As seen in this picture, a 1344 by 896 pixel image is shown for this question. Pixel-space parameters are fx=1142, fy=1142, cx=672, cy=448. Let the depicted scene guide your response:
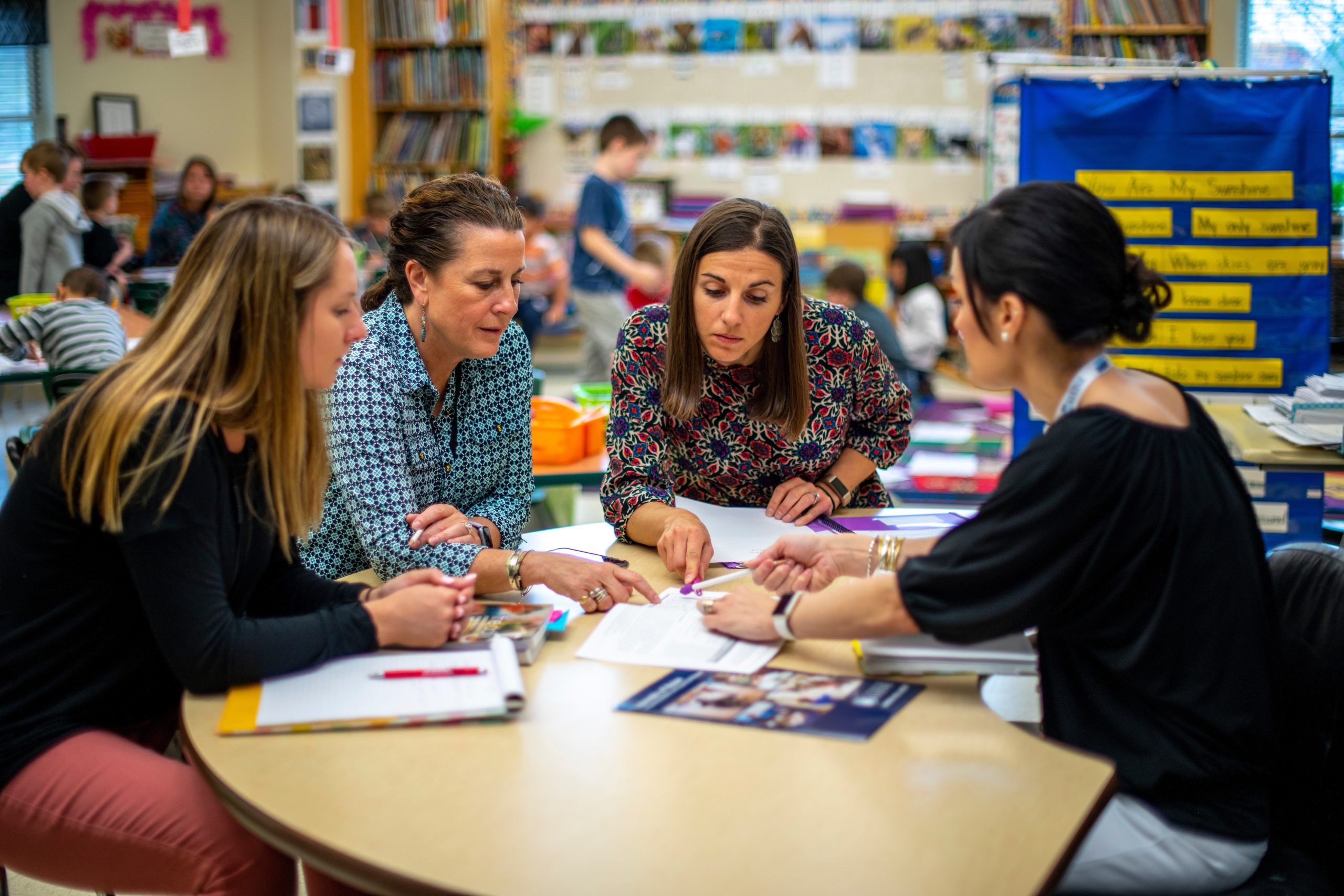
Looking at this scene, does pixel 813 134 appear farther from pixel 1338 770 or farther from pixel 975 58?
pixel 1338 770

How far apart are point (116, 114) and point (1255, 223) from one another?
729 centimetres

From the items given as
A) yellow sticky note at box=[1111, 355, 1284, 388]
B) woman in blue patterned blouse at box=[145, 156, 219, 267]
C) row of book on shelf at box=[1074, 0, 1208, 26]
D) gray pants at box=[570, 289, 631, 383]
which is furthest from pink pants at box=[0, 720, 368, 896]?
row of book on shelf at box=[1074, 0, 1208, 26]

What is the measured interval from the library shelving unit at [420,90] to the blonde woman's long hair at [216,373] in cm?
727

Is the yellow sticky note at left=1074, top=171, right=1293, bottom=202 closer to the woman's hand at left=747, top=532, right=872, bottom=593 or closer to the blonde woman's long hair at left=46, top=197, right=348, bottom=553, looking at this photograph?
the woman's hand at left=747, top=532, right=872, bottom=593

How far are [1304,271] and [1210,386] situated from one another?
1.37 feet

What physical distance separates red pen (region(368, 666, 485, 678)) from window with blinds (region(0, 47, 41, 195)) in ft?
24.5

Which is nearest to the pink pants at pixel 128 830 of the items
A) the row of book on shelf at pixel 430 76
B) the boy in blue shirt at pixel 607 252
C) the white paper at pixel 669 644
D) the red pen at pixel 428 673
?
the red pen at pixel 428 673

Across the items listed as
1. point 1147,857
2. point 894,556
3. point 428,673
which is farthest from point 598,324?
point 1147,857

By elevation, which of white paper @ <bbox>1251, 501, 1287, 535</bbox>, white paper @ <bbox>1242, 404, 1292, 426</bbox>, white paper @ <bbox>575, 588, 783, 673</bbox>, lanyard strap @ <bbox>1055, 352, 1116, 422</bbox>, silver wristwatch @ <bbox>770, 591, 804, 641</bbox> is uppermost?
lanyard strap @ <bbox>1055, 352, 1116, 422</bbox>

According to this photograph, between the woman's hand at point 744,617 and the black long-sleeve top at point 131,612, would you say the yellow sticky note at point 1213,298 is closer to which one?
the woman's hand at point 744,617

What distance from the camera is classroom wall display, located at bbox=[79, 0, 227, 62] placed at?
25.4 ft

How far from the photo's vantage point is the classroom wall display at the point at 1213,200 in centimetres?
334

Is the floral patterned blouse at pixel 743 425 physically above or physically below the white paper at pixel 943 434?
above

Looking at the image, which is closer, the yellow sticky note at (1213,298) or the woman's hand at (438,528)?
the woman's hand at (438,528)
